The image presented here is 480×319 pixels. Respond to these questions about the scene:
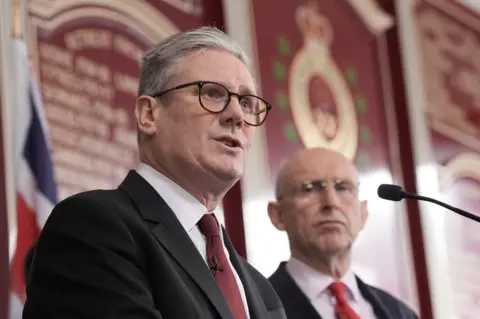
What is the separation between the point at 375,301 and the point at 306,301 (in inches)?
12.2

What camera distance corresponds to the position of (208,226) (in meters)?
1.91

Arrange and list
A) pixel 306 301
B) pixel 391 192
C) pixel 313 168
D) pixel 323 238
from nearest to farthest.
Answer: pixel 391 192 → pixel 306 301 → pixel 323 238 → pixel 313 168

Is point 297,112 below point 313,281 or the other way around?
the other way around

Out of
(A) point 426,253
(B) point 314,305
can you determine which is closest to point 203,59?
(B) point 314,305

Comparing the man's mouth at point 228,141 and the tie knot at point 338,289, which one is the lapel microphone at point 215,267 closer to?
the man's mouth at point 228,141

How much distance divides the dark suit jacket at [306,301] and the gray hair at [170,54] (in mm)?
1112

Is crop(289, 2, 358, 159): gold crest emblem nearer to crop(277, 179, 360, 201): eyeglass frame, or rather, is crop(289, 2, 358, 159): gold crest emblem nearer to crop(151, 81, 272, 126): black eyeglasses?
crop(277, 179, 360, 201): eyeglass frame

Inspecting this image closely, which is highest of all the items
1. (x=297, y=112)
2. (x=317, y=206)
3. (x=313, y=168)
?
(x=297, y=112)

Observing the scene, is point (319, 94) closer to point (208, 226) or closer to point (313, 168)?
point (313, 168)

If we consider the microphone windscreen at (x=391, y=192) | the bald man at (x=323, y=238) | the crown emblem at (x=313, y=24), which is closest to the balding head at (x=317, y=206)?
the bald man at (x=323, y=238)

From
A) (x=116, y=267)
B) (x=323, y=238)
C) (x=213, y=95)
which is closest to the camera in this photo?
(x=116, y=267)

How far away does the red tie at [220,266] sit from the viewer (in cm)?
180

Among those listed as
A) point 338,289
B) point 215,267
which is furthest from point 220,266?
point 338,289

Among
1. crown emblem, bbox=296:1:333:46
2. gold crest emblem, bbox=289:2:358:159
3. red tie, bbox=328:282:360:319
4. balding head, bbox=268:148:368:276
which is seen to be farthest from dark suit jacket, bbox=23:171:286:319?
crown emblem, bbox=296:1:333:46
